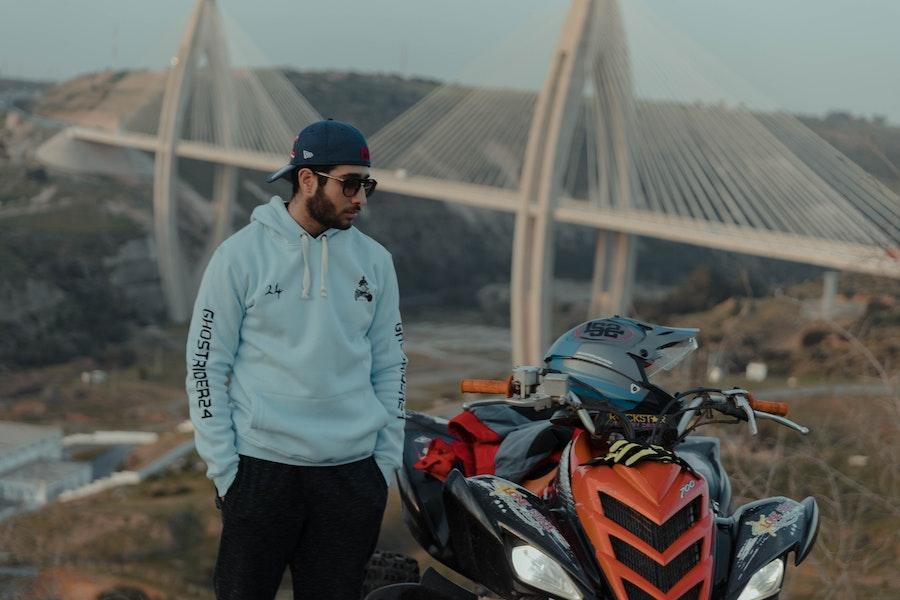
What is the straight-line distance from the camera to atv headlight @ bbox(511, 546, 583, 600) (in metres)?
2.27

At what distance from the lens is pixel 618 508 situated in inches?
89.8

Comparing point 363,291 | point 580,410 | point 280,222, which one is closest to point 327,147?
point 280,222

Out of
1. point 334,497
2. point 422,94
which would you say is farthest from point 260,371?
point 422,94

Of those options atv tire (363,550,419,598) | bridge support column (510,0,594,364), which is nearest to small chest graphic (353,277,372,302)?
atv tire (363,550,419,598)

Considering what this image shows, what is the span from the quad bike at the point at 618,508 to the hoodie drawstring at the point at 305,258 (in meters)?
0.50

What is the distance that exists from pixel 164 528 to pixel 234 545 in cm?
1131

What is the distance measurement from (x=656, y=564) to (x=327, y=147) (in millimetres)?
1053

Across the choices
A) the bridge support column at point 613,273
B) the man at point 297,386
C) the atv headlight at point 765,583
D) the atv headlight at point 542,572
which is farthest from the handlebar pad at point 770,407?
the bridge support column at point 613,273

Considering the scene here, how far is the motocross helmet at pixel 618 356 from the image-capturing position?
102 inches

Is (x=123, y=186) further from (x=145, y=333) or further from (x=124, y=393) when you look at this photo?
(x=124, y=393)

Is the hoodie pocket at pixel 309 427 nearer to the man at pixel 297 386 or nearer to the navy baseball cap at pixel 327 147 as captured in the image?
the man at pixel 297 386

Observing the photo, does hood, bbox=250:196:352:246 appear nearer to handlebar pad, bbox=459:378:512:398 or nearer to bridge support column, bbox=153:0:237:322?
handlebar pad, bbox=459:378:512:398

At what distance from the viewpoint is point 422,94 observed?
7544 centimetres

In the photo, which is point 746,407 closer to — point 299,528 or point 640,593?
point 640,593
